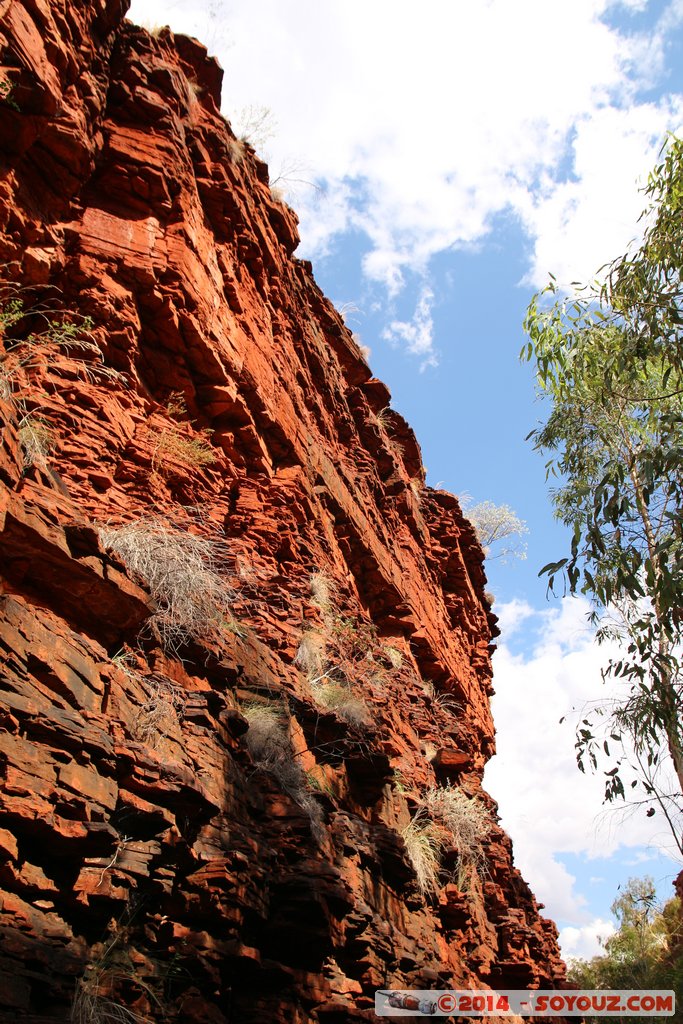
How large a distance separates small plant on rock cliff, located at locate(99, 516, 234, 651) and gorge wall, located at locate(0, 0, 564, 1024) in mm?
31

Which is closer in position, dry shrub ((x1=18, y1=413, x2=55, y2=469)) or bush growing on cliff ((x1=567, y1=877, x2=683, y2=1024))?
dry shrub ((x1=18, y1=413, x2=55, y2=469))

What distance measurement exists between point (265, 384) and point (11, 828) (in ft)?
26.0

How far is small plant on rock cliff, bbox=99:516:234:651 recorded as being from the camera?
5.97 meters

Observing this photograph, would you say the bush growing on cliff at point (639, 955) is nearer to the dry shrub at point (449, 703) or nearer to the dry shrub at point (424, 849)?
the dry shrub at point (449, 703)

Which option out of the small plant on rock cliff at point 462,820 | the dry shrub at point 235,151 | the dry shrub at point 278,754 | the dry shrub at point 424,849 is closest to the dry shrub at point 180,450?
the dry shrub at point 278,754

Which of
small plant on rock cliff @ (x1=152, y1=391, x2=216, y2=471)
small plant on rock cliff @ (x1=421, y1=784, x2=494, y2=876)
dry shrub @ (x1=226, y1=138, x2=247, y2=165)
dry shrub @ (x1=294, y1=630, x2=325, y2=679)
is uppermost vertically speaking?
dry shrub @ (x1=226, y1=138, x2=247, y2=165)

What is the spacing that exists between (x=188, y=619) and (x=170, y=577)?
1.52 ft

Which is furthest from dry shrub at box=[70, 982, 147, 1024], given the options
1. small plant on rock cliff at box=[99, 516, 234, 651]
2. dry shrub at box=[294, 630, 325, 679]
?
dry shrub at box=[294, 630, 325, 679]

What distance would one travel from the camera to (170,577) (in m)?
6.38

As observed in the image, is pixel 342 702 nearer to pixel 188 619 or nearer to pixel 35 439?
pixel 188 619

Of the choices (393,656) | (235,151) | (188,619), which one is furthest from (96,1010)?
(235,151)

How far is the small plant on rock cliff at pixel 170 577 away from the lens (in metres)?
5.97

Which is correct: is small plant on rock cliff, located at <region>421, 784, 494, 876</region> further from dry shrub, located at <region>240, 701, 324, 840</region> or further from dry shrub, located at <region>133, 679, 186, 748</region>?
dry shrub, located at <region>133, 679, 186, 748</region>

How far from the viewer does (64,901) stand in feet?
12.0
